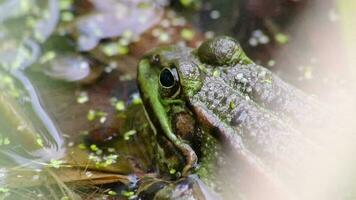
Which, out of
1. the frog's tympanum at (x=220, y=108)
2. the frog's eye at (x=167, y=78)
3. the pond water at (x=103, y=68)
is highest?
the pond water at (x=103, y=68)

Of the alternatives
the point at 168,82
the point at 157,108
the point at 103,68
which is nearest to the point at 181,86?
the point at 168,82

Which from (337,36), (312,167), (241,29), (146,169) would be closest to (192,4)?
(241,29)

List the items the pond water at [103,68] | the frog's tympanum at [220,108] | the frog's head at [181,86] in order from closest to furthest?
the frog's tympanum at [220,108]
the frog's head at [181,86]
the pond water at [103,68]

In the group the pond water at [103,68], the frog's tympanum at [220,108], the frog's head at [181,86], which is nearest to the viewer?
the frog's tympanum at [220,108]

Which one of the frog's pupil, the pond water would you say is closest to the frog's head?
the frog's pupil

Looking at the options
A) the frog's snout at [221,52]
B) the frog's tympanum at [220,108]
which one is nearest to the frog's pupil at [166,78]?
the frog's tympanum at [220,108]

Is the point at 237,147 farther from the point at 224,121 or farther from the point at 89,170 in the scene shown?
the point at 89,170

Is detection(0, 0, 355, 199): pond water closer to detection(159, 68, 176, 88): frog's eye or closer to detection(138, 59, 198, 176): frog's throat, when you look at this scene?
detection(138, 59, 198, 176): frog's throat

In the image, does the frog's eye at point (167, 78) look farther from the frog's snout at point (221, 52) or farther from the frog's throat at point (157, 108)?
the frog's snout at point (221, 52)
